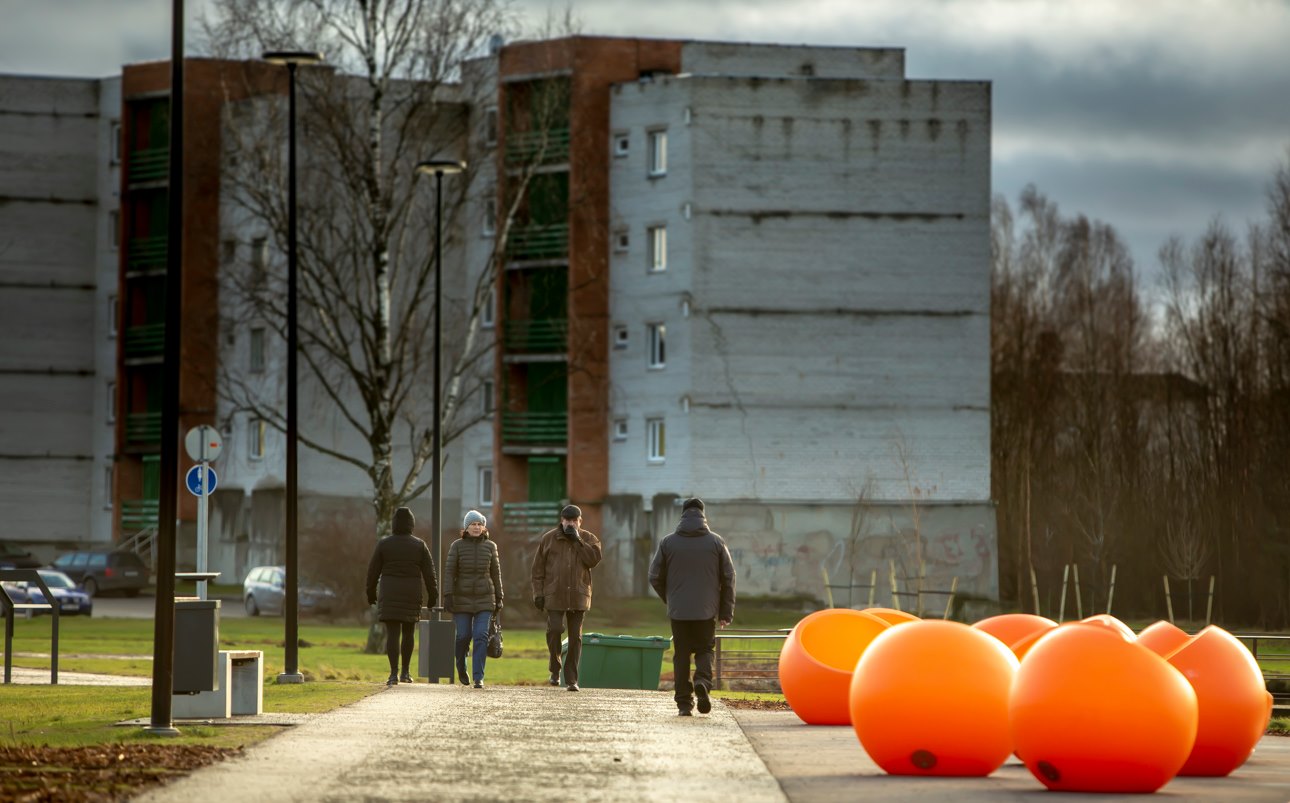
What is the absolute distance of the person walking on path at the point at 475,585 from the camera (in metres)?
21.6

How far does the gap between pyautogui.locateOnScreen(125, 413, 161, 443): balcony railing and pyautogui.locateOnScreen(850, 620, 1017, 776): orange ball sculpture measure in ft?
199

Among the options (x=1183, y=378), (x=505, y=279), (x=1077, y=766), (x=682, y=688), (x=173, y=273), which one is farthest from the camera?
(x=1183, y=378)

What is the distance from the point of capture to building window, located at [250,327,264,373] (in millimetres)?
66125

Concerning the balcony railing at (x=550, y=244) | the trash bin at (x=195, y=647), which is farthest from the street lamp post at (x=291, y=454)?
the balcony railing at (x=550, y=244)

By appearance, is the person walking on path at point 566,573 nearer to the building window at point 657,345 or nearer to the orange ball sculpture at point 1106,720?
the orange ball sculpture at point 1106,720

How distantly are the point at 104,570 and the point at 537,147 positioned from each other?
2761 centimetres

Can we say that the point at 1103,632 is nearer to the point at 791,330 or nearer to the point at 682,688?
the point at 682,688

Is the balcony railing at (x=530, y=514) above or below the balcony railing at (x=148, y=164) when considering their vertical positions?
below

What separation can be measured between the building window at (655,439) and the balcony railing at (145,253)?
20156 millimetres

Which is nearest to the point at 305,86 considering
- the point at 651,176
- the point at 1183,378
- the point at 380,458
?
the point at 380,458

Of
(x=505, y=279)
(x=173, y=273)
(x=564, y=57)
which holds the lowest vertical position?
(x=173, y=273)

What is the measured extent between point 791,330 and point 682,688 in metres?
42.5

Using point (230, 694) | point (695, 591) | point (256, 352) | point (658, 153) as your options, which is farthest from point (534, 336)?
point (230, 694)

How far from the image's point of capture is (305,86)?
1492 inches
